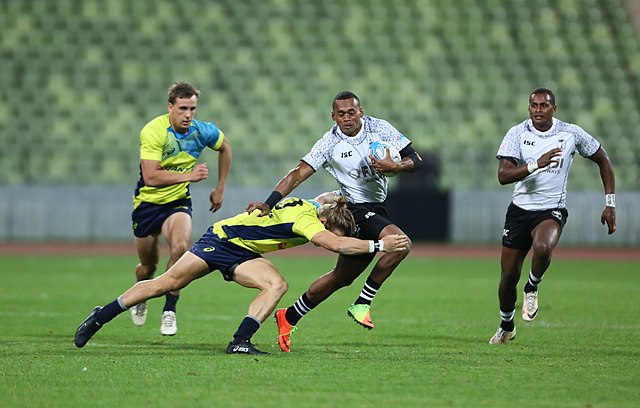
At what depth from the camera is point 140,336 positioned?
10062 mm

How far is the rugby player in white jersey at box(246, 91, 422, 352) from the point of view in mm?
9156

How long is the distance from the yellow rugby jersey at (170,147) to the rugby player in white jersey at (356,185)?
139 centimetres

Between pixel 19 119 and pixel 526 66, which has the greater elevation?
pixel 526 66

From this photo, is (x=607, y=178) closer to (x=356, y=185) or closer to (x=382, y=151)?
(x=382, y=151)

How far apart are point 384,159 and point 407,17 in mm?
20042

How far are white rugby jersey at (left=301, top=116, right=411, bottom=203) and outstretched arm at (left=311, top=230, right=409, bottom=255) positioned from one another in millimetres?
1334

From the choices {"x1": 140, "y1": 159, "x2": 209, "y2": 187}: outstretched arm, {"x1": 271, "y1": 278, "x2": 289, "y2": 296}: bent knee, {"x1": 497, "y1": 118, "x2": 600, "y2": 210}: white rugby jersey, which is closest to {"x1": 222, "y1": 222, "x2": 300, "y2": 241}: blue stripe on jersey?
{"x1": 271, "y1": 278, "x2": 289, "y2": 296}: bent knee

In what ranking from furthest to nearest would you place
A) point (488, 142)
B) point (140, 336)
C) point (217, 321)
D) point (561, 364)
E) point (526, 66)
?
point (526, 66)
point (488, 142)
point (217, 321)
point (140, 336)
point (561, 364)

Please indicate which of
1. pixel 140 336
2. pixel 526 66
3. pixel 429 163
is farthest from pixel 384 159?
pixel 526 66

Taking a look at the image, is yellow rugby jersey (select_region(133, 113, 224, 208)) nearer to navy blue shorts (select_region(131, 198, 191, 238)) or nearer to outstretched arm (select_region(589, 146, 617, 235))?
navy blue shorts (select_region(131, 198, 191, 238))

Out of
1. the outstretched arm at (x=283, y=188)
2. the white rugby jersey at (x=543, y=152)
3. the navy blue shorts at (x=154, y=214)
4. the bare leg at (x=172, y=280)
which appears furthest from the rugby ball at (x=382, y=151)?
the navy blue shorts at (x=154, y=214)

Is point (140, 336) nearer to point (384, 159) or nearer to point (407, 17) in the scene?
point (384, 159)

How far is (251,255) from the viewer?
8.72 metres

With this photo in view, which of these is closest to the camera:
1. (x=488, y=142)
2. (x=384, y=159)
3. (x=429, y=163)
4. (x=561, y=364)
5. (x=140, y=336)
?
(x=561, y=364)
